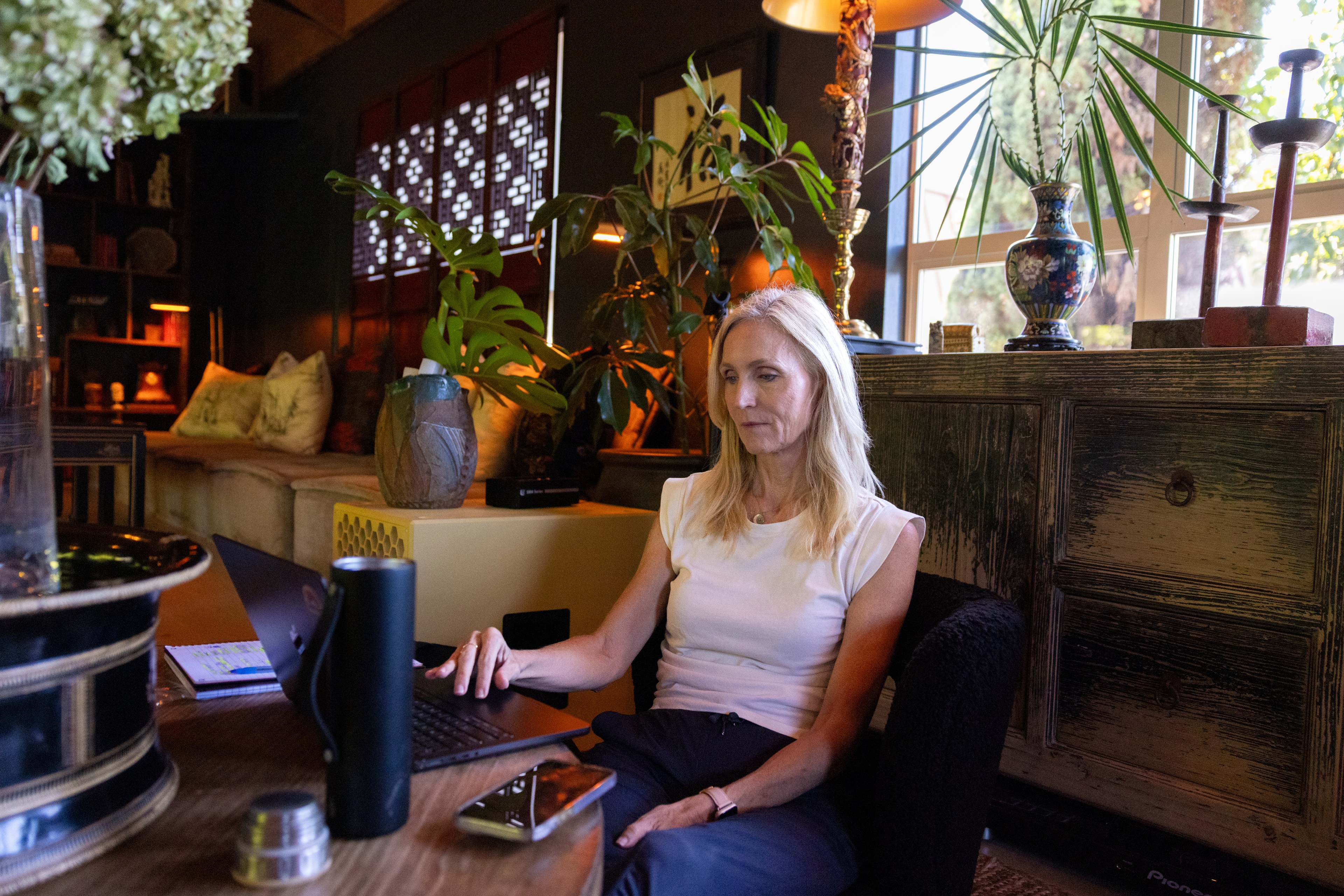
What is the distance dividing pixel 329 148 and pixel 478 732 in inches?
280

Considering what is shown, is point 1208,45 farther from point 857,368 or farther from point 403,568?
point 403,568

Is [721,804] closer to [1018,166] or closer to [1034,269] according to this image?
[1034,269]

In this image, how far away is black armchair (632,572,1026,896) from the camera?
1017 millimetres

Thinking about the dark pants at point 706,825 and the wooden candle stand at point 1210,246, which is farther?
the wooden candle stand at point 1210,246

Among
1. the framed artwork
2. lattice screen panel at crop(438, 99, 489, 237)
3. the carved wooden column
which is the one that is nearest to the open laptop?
the carved wooden column

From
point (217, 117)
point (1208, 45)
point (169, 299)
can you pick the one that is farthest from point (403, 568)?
point (169, 299)

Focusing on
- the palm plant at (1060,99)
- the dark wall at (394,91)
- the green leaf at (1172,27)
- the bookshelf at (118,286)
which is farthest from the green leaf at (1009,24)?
the bookshelf at (118,286)

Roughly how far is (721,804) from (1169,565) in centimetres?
90

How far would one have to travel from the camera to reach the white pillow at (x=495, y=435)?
3225mm

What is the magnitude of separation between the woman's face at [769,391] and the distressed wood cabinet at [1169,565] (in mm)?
498

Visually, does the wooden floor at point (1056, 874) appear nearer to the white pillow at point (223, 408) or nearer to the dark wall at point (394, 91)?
the dark wall at point (394, 91)

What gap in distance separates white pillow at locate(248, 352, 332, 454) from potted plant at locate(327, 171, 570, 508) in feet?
9.18

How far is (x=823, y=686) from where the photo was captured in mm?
1336

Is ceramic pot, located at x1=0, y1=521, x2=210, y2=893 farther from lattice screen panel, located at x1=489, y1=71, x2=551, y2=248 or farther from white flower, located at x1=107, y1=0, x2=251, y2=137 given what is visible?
lattice screen panel, located at x1=489, y1=71, x2=551, y2=248
